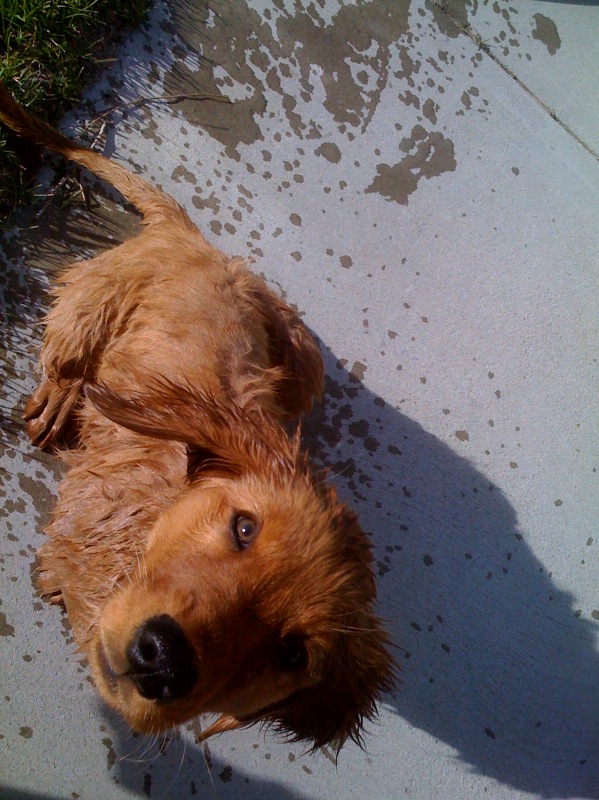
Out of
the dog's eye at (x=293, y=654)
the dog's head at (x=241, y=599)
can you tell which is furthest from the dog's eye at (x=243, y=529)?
the dog's eye at (x=293, y=654)

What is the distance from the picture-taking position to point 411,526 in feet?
9.86

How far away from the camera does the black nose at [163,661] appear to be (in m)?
1.32

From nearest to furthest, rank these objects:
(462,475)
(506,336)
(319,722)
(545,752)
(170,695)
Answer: (170,695) < (319,722) < (545,752) < (462,475) < (506,336)

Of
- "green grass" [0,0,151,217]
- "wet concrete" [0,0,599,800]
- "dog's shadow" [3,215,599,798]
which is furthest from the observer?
"dog's shadow" [3,215,599,798]

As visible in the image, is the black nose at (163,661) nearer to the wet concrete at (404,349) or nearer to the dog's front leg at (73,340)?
the wet concrete at (404,349)

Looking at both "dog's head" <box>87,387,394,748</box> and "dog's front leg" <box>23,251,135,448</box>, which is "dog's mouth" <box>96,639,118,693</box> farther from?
"dog's front leg" <box>23,251,135,448</box>

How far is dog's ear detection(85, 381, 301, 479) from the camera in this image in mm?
1707

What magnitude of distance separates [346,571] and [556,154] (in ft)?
12.2

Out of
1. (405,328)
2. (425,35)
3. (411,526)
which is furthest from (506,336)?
(425,35)

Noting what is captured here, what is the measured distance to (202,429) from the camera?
1.74 metres

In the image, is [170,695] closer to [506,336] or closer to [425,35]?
[506,336]

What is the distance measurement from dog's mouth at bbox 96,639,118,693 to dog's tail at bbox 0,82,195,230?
1.82 meters

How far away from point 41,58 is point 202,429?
2.17 m

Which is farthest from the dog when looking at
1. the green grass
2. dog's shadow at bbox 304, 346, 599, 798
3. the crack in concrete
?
the crack in concrete
